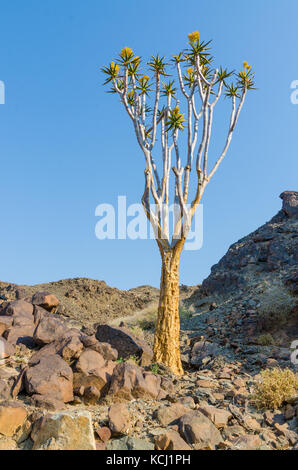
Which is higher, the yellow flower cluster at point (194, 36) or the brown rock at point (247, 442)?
the yellow flower cluster at point (194, 36)

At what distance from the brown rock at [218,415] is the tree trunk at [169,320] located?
3753 millimetres

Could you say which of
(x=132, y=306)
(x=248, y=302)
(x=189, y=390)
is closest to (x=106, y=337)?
(x=189, y=390)

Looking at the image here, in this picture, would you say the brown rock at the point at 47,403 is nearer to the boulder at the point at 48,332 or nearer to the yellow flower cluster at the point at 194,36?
the boulder at the point at 48,332

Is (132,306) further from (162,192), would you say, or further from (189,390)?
(189,390)

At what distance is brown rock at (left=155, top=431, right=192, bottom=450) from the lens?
15.5ft

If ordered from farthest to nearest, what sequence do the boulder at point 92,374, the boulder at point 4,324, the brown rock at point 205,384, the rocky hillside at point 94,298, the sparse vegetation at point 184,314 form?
the rocky hillside at point 94,298, the sparse vegetation at point 184,314, the boulder at point 4,324, the brown rock at point 205,384, the boulder at point 92,374

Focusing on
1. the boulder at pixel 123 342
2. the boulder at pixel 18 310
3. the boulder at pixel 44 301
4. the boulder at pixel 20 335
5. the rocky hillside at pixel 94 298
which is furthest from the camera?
the rocky hillside at pixel 94 298

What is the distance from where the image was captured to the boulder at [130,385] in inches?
249

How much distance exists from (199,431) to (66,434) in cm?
164

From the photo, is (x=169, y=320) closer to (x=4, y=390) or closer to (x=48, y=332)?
(x=48, y=332)

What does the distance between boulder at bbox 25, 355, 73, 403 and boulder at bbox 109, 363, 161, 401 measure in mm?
699

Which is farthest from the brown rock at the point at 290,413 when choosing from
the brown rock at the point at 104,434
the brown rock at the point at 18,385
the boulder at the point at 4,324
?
the boulder at the point at 4,324

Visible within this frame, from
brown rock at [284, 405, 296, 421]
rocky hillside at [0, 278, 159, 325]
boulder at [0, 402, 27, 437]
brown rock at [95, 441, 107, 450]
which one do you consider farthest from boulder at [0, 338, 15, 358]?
rocky hillside at [0, 278, 159, 325]

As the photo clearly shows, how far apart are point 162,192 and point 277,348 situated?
5.60 metres
